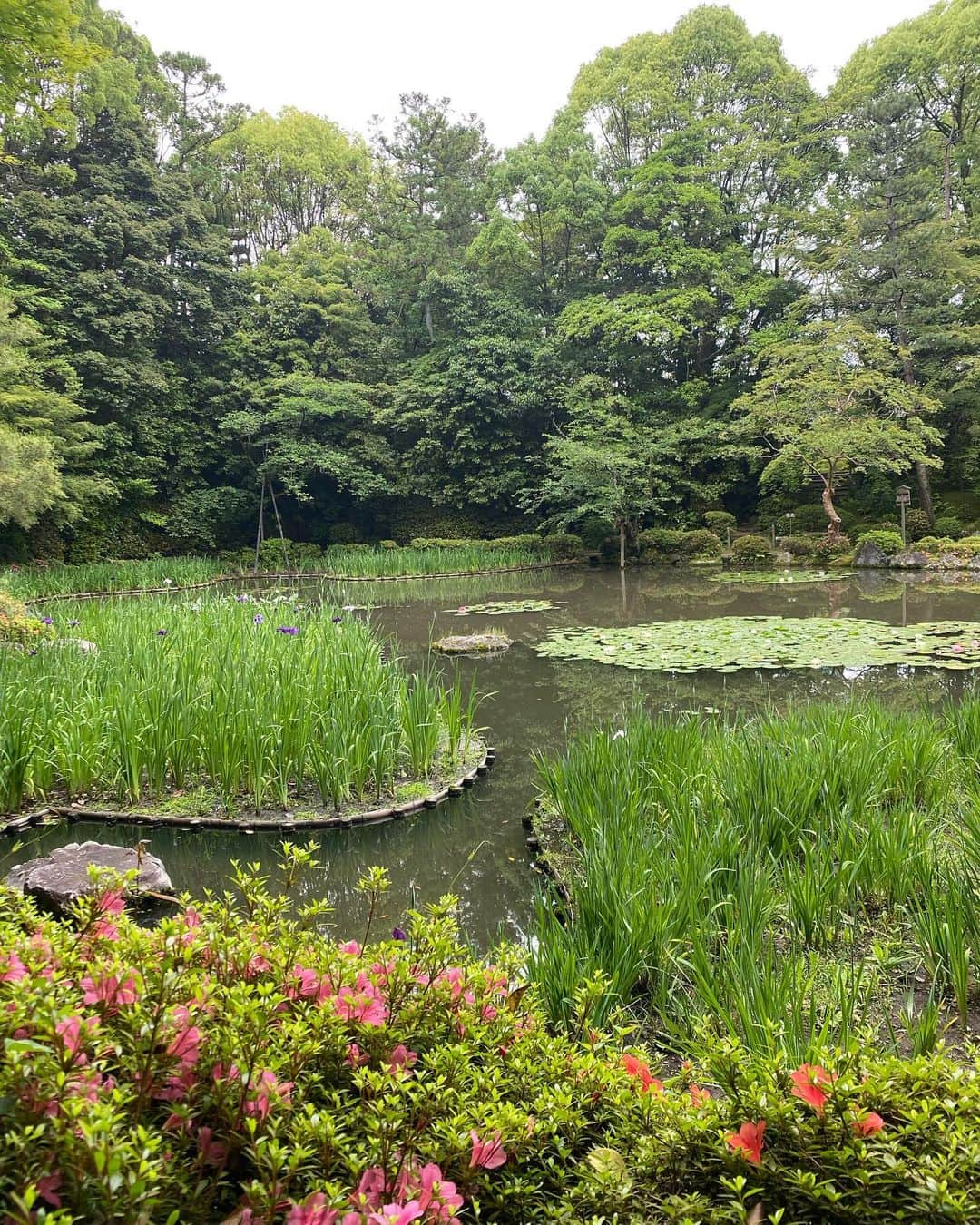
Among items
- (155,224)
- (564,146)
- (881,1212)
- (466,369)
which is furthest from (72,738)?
(564,146)

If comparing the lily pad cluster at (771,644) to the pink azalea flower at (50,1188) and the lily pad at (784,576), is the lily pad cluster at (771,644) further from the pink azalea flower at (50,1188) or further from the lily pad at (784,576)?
the pink azalea flower at (50,1188)

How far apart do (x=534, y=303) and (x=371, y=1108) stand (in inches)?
878

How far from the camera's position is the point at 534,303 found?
68.5 feet

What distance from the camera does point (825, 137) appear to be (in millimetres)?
18172

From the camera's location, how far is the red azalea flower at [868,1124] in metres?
0.91

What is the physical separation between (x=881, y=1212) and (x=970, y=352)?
742 inches

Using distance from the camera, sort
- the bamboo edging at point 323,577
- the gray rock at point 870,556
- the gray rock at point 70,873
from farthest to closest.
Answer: the gray rock at point 870,556 < the bamboo edging at point 323,577 < the gray rock at point 70,873

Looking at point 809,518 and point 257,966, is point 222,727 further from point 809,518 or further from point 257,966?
point 809,518

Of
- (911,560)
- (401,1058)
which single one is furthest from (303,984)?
(911,560)

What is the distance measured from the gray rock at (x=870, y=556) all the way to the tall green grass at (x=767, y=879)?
11383 millimetres

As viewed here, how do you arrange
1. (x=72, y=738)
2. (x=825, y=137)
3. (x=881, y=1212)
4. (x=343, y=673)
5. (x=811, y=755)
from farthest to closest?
(x=825, y=137) → (x=343, y=673) → (x=72, y=738) → (x=811, y=755) → (x=881, y=1212)

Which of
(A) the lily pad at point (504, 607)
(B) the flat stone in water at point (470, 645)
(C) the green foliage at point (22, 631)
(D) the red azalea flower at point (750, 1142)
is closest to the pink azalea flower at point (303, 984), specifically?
(D) the red azalea flower at point (750, 1142)

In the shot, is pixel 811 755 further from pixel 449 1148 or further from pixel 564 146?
pixel 564 146

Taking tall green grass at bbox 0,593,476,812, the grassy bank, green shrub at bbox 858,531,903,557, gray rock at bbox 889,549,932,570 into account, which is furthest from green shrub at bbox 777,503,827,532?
tall green grass at bbox 0,593,476,812
